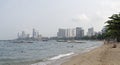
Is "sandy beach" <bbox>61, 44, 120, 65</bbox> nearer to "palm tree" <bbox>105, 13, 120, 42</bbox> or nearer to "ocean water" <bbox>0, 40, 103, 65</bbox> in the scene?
"ocean water" <bbox>0, 40, 103, 65</bbox>

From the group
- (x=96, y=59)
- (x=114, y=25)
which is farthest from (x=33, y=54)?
(x=114, y=25)

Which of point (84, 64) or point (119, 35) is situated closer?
point (84, 64)

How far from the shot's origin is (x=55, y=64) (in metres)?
20.2

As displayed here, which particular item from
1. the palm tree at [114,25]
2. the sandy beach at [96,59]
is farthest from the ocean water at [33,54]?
the palm tree at [114,25]

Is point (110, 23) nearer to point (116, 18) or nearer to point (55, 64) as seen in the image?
point (116, 18)

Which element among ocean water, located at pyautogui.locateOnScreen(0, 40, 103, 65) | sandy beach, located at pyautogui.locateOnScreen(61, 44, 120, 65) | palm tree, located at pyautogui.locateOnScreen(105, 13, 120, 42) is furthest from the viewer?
palm tree, located at pyautogui.locateOnScreen(105, 13, 120, 42)

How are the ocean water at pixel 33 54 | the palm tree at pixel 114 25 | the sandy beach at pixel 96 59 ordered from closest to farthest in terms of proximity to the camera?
the sandy beach at pixel 96 59 < the ocean water at pixel 33 54 < the palm tree at pixel 114 25

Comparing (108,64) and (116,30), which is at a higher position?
(116,30)

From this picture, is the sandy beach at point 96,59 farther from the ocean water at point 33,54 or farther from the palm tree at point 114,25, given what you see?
the palm tree at point 114,25

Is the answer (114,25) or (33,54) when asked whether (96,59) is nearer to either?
(33,54)

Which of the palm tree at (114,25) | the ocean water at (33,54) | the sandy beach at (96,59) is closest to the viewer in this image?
the sandy beach at (96,59)

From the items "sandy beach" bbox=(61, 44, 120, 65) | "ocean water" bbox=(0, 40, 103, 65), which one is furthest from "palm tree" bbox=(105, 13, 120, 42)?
"sandy beach" bbox=(61, 44, 120, 65)

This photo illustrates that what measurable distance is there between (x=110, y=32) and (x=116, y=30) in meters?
1.64

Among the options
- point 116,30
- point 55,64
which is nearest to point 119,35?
point 116,30
